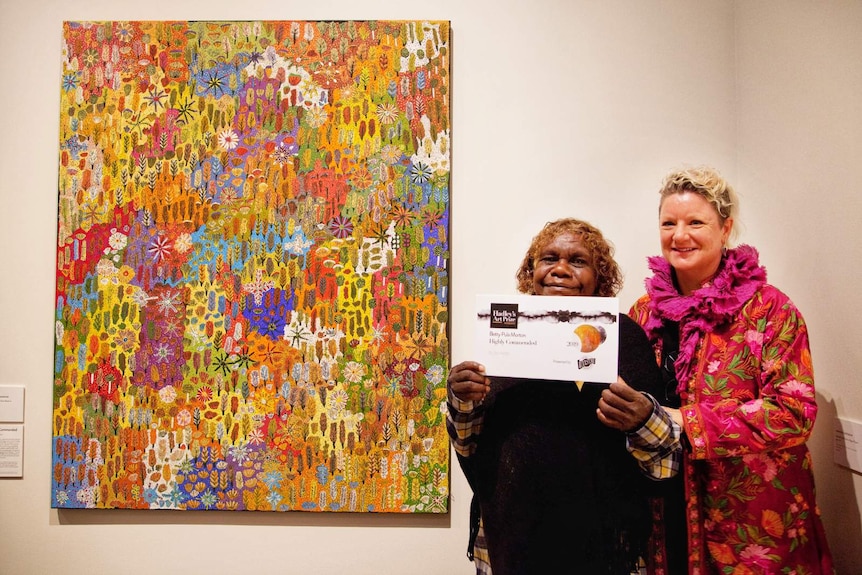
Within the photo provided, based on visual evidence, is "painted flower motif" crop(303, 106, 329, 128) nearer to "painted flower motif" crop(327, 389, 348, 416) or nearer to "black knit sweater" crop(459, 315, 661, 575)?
"painted flower motif" crop(327, 389, 348, 416)

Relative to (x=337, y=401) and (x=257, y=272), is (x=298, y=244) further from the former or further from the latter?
(x=337, y=401)

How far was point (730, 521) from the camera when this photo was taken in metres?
1.21

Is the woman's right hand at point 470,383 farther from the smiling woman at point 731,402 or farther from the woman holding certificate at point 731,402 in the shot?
the smiling woman at point 731,402

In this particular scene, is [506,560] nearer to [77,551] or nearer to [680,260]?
[680,260]

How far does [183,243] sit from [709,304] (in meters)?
1.44

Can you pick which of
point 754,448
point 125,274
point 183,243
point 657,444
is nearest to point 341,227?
point 183,243

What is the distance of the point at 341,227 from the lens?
168 cm

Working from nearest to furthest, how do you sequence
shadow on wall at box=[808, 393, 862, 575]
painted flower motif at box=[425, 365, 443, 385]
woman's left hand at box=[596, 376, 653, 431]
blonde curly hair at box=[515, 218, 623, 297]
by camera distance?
woman's left hand at box=[596, 376, 653, 431], blonde curly hair at box=[515, 218, 623, 297], shadow on wall at box=[808, 393, 862, 575], painted flower motif at box=[425, 365, 443, 385]

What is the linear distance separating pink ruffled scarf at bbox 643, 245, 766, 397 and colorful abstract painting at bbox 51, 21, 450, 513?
63cm

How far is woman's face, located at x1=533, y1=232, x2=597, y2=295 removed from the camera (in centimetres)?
116

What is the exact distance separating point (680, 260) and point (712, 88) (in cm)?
76

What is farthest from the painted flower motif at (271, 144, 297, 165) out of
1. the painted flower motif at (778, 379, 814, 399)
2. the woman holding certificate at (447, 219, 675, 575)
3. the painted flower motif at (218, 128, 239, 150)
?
the painted flower motif at (778, 379, 814, 399)

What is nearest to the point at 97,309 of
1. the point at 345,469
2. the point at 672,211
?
the point at 345,469

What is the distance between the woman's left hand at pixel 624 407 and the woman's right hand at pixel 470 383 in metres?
0.23
